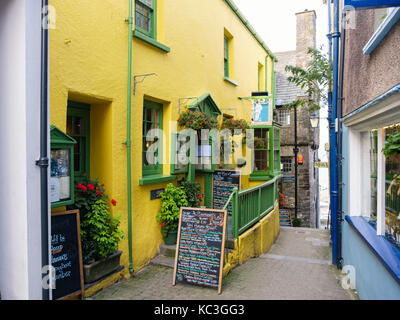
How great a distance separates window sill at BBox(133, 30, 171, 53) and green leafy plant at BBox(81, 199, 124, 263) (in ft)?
9.93

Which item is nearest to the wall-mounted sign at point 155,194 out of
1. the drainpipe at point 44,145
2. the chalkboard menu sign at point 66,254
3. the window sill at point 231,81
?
the chalkboard menu sign at point 66,254

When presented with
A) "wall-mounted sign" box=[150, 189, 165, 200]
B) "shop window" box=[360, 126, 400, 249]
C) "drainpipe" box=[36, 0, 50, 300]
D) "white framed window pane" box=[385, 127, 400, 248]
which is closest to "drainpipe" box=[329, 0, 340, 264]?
"shop window" box=[360, 126, 400, 249]

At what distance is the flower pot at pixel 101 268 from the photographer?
181 inches

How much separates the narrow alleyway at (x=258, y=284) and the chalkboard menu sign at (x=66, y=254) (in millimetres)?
491

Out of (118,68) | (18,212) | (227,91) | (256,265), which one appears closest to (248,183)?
(227,91)

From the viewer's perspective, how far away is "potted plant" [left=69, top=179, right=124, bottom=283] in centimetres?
466

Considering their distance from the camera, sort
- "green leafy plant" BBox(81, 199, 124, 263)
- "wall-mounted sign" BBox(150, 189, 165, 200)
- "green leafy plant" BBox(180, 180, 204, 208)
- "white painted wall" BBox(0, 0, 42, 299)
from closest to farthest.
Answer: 1. "white painted wall" BBox(0, 0, 42, 299)
2. "green leafy plant" BBox(81, 199, 124, 263)
3. "wall-mounted sign" BBox(150, 189, 165, 200)
4. "green leafy plant" BBox(180, 180, 204, 208)

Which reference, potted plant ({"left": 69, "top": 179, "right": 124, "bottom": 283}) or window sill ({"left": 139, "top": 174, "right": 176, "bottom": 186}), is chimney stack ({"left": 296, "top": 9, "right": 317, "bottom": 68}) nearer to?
window sill ({"left": 139, "top": 174, "right": 176, "bottom": 186})

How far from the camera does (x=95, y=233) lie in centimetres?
479

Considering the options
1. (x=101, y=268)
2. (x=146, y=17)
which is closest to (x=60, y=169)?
(x=101, y=268)

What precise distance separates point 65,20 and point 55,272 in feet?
11.1

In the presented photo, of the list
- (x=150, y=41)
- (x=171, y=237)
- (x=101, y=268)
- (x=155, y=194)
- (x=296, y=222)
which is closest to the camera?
(x=101, y=268)

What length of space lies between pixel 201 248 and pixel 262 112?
7918 mm

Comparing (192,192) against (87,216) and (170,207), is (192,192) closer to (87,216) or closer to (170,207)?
(170,207)
